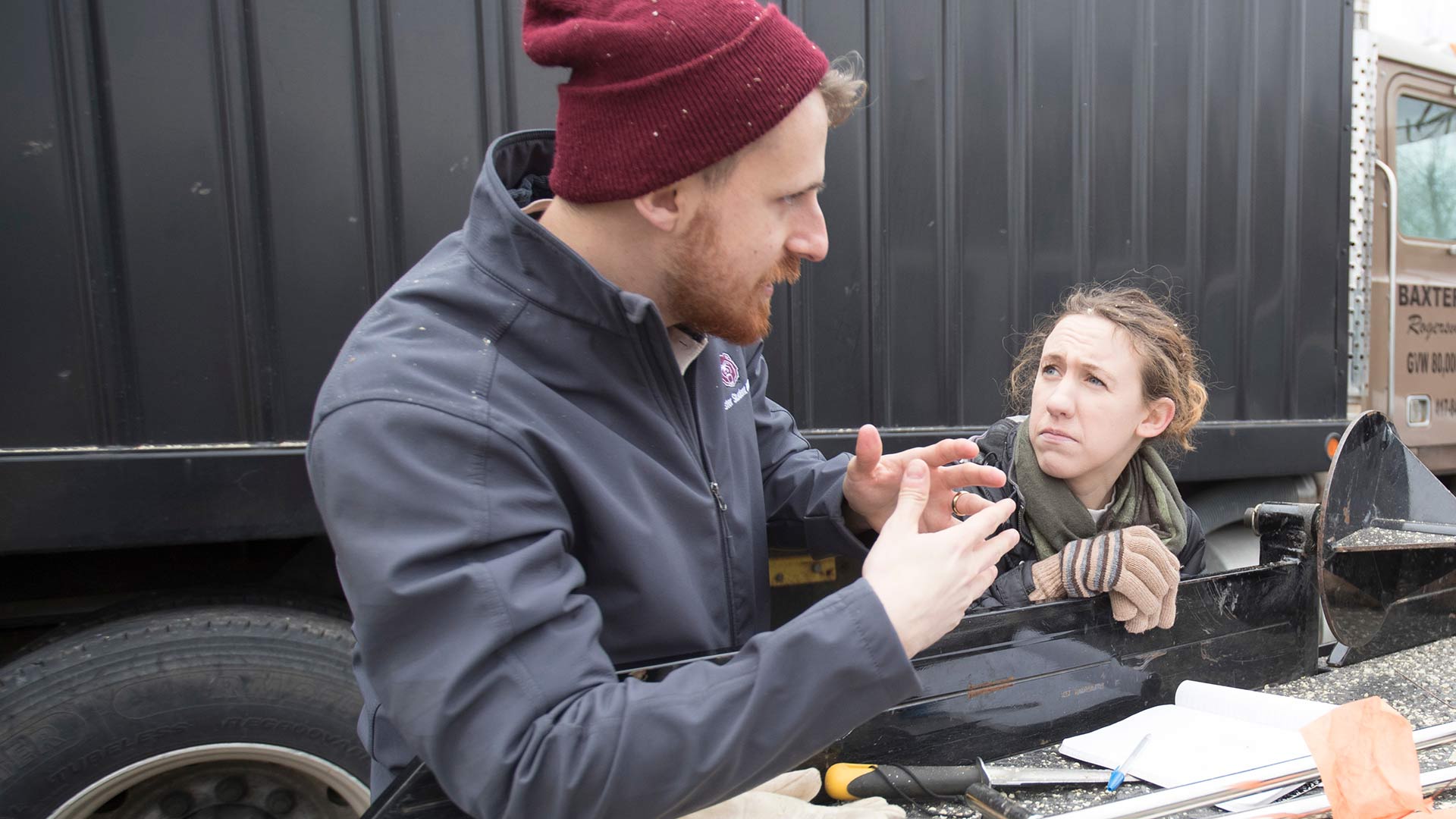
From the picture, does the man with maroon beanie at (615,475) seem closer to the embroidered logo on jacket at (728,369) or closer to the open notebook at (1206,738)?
the embroidered logo on jacket at (728,369)

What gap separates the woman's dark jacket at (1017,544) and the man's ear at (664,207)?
0.75m

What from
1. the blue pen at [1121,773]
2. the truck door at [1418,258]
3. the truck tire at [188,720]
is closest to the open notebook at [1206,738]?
the blue pen at [1121,773]

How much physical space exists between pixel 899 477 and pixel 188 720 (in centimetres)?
140

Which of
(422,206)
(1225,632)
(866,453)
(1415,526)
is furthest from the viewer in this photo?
(422,206)

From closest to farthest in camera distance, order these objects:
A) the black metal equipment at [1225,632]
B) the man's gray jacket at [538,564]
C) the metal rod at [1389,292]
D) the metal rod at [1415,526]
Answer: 1. the man's gray jacket at [538,564]
2. the black metal equipment at [1225,632]
3. the metal rod at [1415,526]
4. the metal rod at [1389,292]

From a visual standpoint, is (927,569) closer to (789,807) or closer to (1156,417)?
(789,807)

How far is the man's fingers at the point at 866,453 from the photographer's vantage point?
1284 mm

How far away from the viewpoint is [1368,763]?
1007mm

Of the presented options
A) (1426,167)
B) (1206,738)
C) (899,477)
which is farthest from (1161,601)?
(1426,167)

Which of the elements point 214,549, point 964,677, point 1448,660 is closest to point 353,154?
point 214,549

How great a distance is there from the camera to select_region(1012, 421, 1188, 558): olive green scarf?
1666 mm

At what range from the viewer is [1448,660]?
1546 mm

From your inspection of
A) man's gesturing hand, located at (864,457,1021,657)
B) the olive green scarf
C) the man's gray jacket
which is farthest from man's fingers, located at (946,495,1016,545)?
the olive green scarf

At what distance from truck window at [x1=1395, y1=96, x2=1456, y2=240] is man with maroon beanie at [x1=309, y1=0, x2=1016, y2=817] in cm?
324
